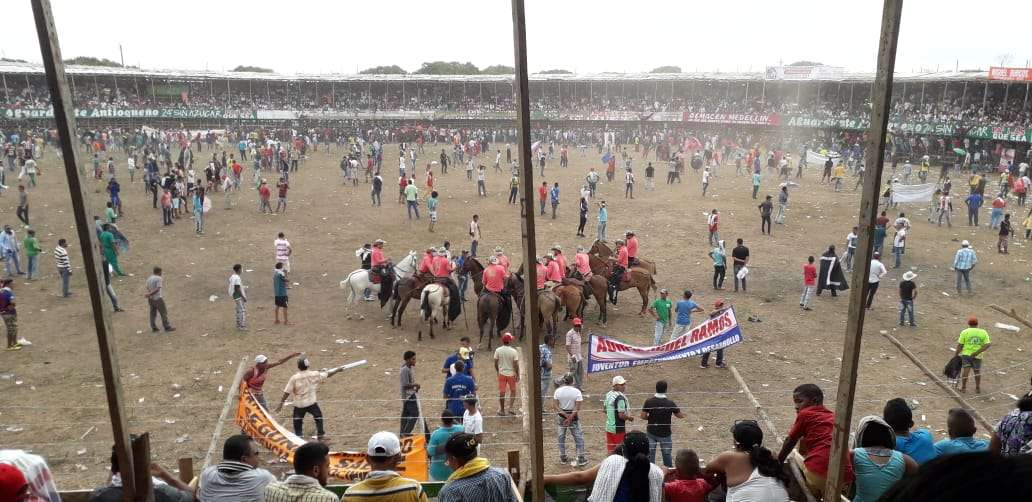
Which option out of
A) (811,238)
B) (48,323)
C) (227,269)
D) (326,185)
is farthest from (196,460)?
(326,185)

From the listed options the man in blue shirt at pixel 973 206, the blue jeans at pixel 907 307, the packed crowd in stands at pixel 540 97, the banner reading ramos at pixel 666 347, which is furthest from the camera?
the packed crowd in stands at pixel 540 97

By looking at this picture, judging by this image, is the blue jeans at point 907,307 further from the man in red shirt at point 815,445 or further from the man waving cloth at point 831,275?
the man in red shirt at point 815,445

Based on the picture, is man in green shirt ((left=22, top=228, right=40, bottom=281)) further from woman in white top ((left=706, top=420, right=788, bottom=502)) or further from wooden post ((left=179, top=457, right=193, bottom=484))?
woman in white top ((left=706, top=420, right=788, bottom=502))

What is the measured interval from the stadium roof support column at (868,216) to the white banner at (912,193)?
24194 millimetres

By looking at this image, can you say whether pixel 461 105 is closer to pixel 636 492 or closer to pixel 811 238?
pixel 811 238

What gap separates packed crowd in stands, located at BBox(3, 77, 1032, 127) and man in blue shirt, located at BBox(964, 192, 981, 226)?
1652 cm

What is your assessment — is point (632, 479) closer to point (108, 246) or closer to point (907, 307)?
point (907, 307)

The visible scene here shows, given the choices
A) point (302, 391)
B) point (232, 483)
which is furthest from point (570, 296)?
point (232, 483)

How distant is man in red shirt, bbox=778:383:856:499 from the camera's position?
5039 millimetres

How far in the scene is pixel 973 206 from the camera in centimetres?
2355

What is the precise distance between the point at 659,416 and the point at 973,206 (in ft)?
66.8

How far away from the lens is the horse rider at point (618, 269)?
16.1 metres

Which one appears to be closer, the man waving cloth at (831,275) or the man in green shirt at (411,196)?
the man waving cloth at (831,275)

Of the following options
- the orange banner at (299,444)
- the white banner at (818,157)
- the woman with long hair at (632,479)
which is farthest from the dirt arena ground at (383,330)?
the white banner at (818,157)
